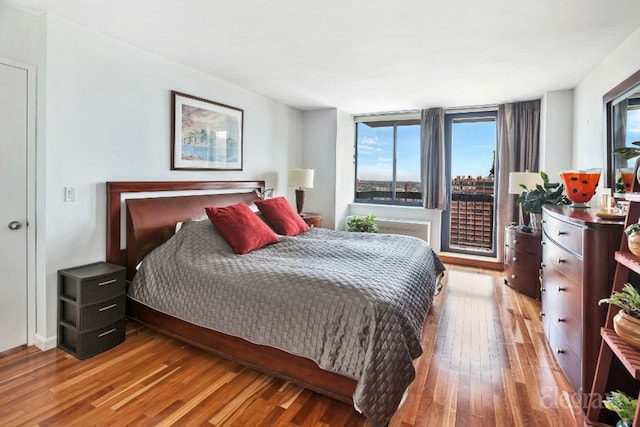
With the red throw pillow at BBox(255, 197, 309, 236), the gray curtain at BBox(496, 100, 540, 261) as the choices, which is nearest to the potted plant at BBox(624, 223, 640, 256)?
the red throw pillow at BBox(255, 197, 309, 236)

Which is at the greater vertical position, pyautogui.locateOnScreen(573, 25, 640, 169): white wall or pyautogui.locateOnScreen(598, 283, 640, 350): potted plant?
pyautogui.locateOnScreen(573, 25, 640, 169): white wall

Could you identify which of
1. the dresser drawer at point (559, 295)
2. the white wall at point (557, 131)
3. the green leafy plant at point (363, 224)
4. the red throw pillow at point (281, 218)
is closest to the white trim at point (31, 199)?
the red throw pillow at point (281, 218)

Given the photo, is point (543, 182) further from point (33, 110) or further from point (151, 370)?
point (33, 110)

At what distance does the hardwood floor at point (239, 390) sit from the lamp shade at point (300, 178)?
2696 mm

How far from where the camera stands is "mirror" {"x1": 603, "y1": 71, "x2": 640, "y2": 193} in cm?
234

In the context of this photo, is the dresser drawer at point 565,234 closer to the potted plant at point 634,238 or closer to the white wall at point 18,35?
the potted plant at point 634,238

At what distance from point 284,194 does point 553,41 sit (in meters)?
3.57

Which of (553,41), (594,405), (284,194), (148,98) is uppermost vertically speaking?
(553,41)

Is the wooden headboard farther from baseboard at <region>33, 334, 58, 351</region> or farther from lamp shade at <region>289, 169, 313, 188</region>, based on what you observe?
lamp shade at <region>289, 169, 313, 188</region>

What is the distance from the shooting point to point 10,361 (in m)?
2.31

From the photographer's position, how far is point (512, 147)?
470cm

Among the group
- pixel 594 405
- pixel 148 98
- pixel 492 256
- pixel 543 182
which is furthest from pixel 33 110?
pixel 492 256

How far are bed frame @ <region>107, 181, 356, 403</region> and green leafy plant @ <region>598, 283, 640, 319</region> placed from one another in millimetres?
1278

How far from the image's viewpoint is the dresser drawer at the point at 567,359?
6.34ft
